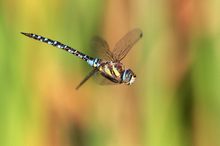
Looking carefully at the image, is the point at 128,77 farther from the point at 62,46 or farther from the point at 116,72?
the point at 62,46

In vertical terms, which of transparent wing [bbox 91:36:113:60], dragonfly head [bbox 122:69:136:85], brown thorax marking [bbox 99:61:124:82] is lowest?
dragonfly head [bbox 122:69:136:85]

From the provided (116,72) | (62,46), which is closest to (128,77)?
(116,72)

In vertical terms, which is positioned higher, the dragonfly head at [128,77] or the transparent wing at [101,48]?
the transparent wing at [101,48]

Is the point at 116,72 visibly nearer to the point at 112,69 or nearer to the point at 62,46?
the point at 112,69

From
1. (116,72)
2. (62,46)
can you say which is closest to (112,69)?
(116,72)

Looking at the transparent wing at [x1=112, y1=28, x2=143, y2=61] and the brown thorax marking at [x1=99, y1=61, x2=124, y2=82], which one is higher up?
the transparent wing at [x1=112, y1=28, x2=143, y2=61]
